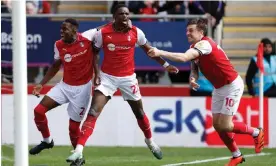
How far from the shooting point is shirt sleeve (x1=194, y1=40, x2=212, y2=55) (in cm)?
1243

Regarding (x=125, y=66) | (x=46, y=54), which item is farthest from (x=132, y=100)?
(x=46, y=54)

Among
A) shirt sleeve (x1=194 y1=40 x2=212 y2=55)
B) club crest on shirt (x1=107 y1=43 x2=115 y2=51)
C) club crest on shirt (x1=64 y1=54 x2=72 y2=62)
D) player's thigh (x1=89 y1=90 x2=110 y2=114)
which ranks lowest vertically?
player's thigh (x1=89 y1=90 x2=110 y2=114)

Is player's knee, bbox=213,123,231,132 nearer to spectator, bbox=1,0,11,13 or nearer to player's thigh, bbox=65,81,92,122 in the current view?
player's thigh, bbox=65,81,92,122

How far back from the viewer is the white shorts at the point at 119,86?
13789 millimetres

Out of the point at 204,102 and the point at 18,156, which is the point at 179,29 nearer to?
the point at 204,102

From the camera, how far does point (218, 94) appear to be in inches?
529

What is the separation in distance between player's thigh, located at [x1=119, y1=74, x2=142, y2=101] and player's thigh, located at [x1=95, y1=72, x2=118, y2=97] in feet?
0.43

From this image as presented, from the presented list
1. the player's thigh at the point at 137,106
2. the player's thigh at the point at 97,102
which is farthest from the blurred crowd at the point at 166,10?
the player's thigh at the point at 97,102

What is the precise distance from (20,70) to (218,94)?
512cm

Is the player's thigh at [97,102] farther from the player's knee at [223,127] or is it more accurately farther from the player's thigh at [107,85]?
the player's knee at [223,127]

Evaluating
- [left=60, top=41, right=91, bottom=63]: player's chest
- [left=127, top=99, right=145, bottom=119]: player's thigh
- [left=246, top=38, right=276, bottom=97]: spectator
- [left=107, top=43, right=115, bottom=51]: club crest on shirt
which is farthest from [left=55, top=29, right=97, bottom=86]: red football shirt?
[left=246, top=38, right=276, bottom=97]: spectator

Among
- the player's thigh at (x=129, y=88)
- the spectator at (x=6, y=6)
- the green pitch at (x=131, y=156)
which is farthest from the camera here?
the spectator at (x=6, y=6)

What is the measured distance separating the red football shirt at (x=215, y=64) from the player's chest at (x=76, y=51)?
1776mm

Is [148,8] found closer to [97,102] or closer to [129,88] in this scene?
[129,88]
